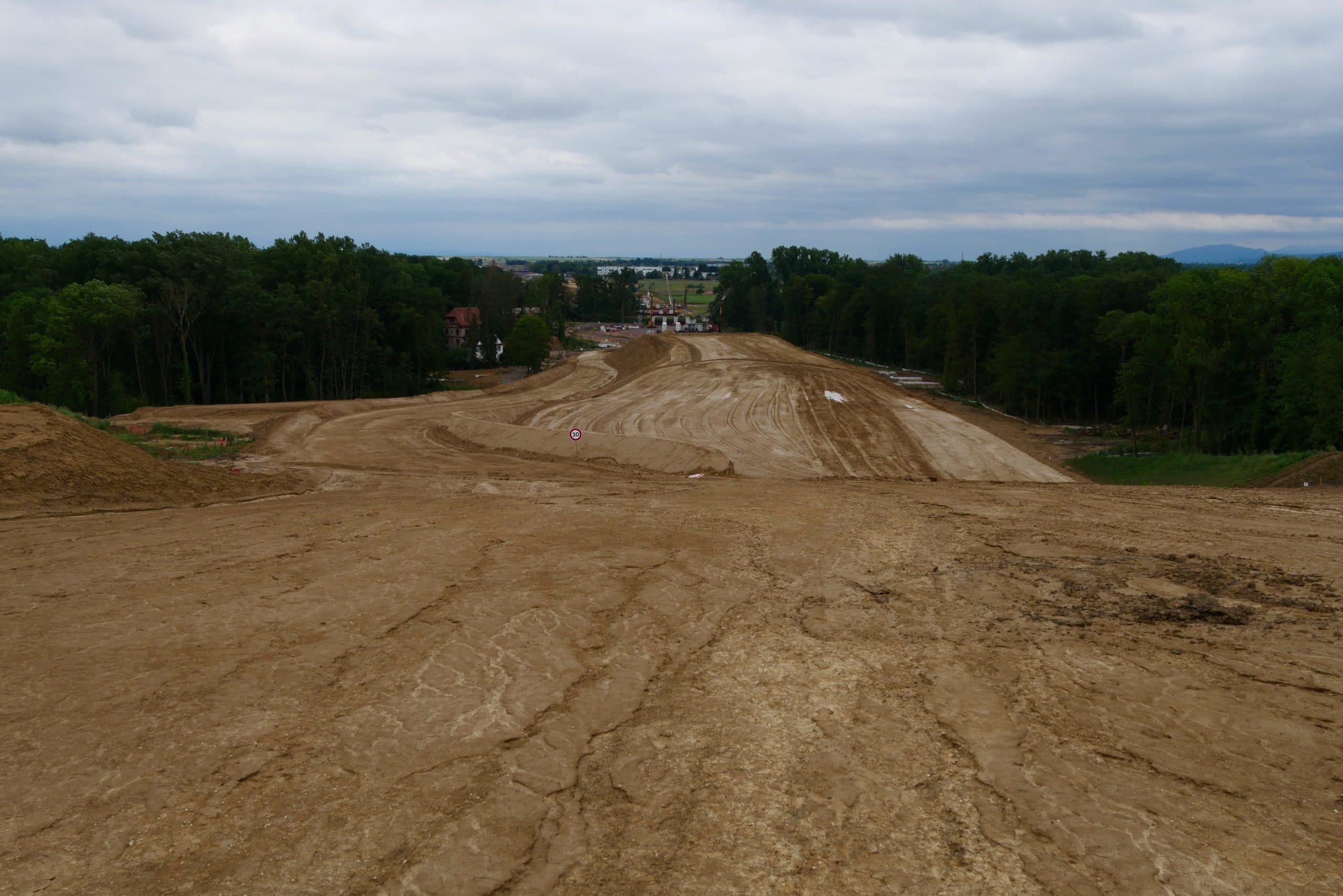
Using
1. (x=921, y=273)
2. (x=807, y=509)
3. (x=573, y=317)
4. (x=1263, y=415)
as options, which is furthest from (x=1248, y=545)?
(x=573, y=317)

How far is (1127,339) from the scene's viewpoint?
46.1 meters

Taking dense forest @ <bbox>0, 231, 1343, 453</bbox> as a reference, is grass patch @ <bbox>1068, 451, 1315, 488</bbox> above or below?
below

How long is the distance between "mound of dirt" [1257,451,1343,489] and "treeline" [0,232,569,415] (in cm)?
5368

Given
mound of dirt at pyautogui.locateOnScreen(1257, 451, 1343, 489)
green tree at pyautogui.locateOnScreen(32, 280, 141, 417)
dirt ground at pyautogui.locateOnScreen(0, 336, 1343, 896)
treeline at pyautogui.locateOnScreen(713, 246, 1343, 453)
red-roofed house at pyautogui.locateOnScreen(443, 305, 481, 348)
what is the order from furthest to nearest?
red-roofed house at pyautogui.locateOnScreen(443, 305, 481, 348) < green tree at pyautogui.locateOnScreen(32, 280, 141, 417) < treeline at pyautogui.locateOnScreen(713, 246, 1343, 453) < mound of dirt at pyautogui.locateOnScreen(1257, 451, 1343, 489) < dirt ground at pyautogui.locateOnScreen(0, 336, 1343, 896)

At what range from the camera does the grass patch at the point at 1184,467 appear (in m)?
24.5

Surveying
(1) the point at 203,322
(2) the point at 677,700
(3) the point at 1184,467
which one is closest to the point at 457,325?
(1) the point at 203,322

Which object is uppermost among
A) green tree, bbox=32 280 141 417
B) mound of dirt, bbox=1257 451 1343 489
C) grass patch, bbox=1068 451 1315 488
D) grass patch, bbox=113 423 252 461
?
green tree, bbox=32 280 141 417

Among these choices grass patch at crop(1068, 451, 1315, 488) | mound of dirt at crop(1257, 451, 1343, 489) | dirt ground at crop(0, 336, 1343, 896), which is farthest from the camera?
grass patch at crop(1068, 451, 1315, 488)

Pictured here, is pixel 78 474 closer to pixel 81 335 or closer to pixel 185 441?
pixel 185 441

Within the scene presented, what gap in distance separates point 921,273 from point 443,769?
10560cm

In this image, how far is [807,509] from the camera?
1731 cm

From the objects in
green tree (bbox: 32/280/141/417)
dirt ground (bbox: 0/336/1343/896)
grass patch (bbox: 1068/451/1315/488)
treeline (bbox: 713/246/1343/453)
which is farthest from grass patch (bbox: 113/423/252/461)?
treeline (bbox: 713/246/1343/453)

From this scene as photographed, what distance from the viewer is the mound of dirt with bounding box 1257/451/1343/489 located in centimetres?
2097

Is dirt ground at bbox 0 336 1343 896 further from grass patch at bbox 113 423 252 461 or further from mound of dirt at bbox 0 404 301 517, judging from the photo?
grass patch at bbox 113 423 252 461
